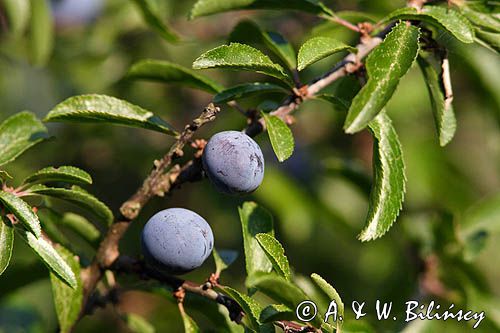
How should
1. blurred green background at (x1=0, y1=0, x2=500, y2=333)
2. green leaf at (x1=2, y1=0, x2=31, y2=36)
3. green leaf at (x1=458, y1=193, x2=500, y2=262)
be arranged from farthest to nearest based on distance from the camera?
blurred green background at (x1=0, y1=0, x2=500, y2=333), green leaf at (x1=458, y1=193, x2=500, y2=262), green leaf at (x1=2, y1=0, x2=31, y2=36)

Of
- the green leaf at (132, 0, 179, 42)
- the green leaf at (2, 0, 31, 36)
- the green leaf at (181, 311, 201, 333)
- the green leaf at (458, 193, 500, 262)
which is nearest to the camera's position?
the green leaf at (181, 311, 201, 333)

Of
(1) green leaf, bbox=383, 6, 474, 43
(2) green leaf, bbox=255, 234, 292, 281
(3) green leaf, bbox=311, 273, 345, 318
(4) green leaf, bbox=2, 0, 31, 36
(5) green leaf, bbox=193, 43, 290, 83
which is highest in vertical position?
(1) green leaf, bbox=383, 6, 474, 43

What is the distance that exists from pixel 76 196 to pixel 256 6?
0.50 meters

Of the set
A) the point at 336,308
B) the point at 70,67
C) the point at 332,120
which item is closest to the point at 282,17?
the point at 332,120

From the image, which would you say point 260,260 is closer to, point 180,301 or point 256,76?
point 180,301

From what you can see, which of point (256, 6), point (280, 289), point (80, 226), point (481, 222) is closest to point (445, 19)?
point (256, 6)

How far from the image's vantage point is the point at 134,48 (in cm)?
263

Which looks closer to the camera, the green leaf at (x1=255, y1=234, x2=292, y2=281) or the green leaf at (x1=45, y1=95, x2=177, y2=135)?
the green leaf at (x1=255, y1=234, x2=292, y2=281)

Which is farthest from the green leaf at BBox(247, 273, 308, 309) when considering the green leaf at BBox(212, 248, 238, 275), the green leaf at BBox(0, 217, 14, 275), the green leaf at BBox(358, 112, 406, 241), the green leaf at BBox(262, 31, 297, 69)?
the green leaf at BBox(262, 31, 297, 69)

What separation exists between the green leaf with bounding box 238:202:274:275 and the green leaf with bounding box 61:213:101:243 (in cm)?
30

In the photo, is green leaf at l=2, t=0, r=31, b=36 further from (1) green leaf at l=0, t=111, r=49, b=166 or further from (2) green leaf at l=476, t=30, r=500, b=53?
(2) green leaf at l=476, t=30, r=500, b=53

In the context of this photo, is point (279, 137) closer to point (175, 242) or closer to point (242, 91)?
point (242, 91)

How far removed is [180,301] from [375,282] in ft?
4.80

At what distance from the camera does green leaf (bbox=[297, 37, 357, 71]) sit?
3.47 ft
